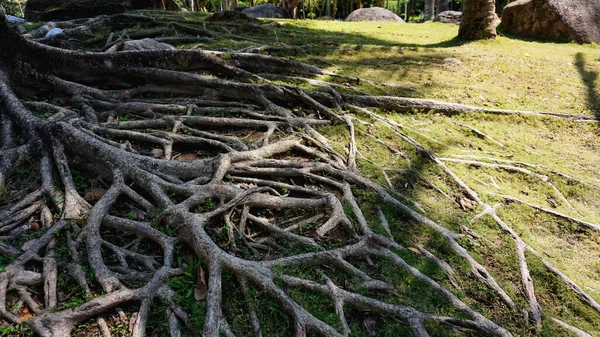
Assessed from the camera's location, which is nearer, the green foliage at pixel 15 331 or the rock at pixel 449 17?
the green foliage at pixel 15 331

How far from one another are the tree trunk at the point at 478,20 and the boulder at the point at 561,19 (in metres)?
2.15

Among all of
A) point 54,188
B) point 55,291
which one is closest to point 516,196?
point 55,291

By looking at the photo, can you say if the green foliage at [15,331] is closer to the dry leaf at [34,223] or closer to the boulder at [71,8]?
the dry leaf at [34,223]

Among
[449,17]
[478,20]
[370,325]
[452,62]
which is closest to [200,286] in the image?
[370,325]

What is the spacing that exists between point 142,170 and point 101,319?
156cm

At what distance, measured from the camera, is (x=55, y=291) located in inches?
107

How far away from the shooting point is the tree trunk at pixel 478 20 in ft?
31.5

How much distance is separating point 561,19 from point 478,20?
2752mm

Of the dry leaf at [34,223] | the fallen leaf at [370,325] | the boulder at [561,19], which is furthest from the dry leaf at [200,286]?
the boulder at [561,19]

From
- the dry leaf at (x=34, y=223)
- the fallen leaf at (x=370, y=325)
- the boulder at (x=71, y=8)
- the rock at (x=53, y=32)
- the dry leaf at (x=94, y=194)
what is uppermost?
the boulder at (x=71, y=8)

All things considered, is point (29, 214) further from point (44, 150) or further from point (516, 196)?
point (516, 196)

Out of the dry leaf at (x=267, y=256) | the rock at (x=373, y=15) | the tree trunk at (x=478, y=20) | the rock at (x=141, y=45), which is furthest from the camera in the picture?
Answer: the rock at (x=373, y=15)

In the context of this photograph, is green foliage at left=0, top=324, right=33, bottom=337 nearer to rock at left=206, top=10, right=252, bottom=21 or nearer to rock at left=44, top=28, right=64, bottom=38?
rock at left=44, top=28, right=64, bottom=38

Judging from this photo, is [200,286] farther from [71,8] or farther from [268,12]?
[268,12]
